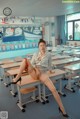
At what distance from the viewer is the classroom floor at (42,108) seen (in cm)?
284

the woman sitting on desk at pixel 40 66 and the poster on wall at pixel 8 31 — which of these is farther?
the poster on wall at pixel 8 31

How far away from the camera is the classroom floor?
2838 mm

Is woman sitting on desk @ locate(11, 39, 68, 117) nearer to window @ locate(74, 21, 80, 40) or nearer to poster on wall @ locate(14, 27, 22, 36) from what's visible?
poster on wall @ locate(14, 27, 22, 36)

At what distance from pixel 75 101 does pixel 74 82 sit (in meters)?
1.12

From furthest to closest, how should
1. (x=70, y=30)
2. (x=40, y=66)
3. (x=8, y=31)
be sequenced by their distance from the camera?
(x=70, y=30) → (x=8, y=31) → (x=40, y=66)

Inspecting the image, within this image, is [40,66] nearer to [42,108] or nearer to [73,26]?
[42,108]

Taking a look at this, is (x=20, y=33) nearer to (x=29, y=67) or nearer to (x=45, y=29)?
(x=45, y=29)

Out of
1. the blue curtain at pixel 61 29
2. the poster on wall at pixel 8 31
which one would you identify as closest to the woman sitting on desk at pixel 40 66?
the poster on wall at pixel 8 31

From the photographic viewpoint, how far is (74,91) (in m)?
3.86

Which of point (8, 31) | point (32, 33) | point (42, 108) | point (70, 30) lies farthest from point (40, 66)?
point (70, 30)

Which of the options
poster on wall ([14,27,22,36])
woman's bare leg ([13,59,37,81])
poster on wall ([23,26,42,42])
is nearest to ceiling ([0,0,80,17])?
poster on wall ([14,27,22,36])

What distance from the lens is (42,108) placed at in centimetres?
313

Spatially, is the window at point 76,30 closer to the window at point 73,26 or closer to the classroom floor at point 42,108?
the window at point 73,26

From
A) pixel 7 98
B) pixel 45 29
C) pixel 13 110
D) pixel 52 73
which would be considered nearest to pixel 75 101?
pixel 52 73
